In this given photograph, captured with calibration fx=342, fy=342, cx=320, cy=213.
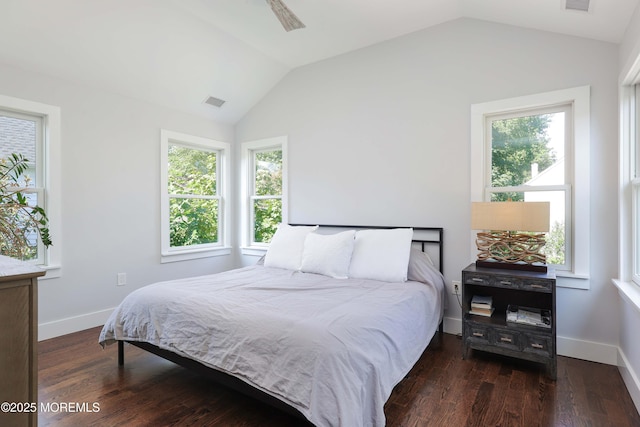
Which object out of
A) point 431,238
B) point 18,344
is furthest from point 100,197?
point 431,238

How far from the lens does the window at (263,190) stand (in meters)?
4.46

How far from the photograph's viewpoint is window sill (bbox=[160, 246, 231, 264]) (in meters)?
4.02

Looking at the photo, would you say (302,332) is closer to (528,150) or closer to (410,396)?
(410,396)

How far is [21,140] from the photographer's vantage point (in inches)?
118

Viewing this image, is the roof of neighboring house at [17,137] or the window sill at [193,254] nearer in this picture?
the roof of neighboring house at [17,137]

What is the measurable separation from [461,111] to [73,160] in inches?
144

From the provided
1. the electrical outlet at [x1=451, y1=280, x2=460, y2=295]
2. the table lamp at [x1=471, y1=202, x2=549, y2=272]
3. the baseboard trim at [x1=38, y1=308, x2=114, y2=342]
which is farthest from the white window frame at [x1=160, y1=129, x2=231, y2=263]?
the table lamp at [x1=471, y1=202, x2=549, y2=272]

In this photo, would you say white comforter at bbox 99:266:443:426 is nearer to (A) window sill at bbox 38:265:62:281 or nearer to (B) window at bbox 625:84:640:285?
(A) window sill at bbox 38:265:62:281

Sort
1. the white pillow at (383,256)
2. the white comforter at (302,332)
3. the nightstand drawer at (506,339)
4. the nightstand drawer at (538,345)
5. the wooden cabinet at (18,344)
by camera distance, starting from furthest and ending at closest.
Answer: the white pillow at (383,256) < the nightstand drawer at (506,339) < the nightstand drawer at (538,345) < the white comforter at (302,332) < the wooden cabinet at (18,344)

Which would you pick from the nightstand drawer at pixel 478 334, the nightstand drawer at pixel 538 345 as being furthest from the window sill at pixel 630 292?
the nightstand drawer at pixel 478 334

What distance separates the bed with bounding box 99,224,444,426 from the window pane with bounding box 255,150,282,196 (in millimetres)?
1472

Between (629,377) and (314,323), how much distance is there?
2076mm

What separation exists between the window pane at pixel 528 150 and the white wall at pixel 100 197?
350cm

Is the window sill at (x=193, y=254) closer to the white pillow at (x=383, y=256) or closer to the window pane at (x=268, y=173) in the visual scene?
the window pane at (x=268, y=173)
